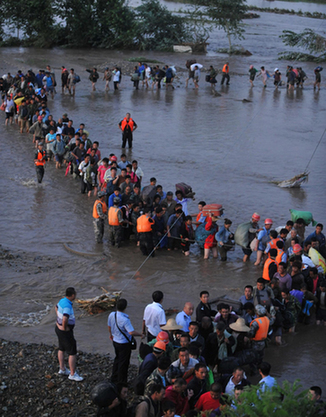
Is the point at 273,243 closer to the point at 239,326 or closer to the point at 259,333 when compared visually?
the point at 259,333

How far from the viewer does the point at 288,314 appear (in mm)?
8898

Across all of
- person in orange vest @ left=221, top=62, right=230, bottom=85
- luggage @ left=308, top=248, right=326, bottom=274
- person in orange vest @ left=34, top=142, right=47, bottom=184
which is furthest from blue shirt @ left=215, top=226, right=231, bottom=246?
person in orange vest @ left=221, top=62, right=230, bottom=85

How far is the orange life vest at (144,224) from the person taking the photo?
11594 mm

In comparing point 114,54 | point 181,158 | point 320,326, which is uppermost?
point 114,54

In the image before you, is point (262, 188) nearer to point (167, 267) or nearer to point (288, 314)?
point (167, 267)

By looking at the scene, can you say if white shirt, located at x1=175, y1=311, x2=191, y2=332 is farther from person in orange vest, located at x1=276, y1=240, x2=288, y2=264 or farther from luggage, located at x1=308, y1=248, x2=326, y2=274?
luggage, located at x1=308, y1=248, x2=326, y2=274

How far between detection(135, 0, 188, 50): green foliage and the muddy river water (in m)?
9.50

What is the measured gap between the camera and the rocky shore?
265 inches

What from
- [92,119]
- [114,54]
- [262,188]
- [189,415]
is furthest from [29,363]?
[114,54]

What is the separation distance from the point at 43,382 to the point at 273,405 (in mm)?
3463

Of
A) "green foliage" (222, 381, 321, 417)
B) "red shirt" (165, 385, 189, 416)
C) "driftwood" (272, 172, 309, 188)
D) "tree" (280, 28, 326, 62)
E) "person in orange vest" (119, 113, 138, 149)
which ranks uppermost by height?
"tree" (280, 28, 326, 62)

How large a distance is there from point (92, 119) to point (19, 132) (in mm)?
3164

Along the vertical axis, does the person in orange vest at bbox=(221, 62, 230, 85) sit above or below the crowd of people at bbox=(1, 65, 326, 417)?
above

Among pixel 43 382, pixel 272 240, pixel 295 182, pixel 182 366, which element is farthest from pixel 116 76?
pixel 182 366
